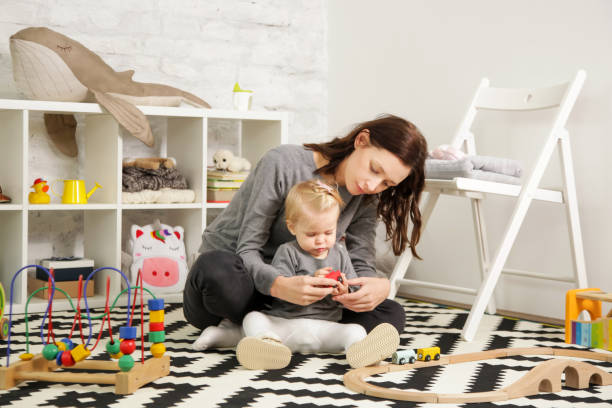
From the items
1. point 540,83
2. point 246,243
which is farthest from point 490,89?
point 246,243

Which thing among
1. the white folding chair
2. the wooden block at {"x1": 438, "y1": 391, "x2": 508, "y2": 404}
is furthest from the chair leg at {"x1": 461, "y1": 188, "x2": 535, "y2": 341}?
the wooden block at {"x1": 438, "y1": 391, "x2": 508, "y2": 404}

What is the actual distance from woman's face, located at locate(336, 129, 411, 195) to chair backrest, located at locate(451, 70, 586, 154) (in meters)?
0.71

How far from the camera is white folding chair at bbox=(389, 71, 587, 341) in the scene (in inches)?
79.4

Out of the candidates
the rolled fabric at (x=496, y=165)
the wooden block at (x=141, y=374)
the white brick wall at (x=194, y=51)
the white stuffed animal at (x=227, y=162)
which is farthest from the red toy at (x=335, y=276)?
the white brick wall at (x=194, y=51)

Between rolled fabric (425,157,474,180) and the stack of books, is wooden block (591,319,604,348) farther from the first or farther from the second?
the stack of books

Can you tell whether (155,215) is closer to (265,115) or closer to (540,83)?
(265,115)

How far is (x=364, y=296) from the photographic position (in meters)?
Answer: 1.66

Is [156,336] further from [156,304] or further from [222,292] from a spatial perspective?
[222,292]

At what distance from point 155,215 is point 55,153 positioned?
0.45 meters

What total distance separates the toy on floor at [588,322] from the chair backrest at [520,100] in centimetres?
48

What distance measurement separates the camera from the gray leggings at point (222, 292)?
165cm

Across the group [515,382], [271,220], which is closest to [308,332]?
[271,220]

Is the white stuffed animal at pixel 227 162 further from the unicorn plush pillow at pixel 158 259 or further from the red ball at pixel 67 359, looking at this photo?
the red ball at pixel 67 359

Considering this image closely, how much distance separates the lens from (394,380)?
1480 millimetres
